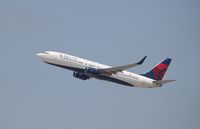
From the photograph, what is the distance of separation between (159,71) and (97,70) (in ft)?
57.4

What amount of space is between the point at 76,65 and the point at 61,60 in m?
2.74

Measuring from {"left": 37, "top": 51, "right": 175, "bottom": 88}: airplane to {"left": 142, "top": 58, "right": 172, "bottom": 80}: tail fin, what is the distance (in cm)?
300

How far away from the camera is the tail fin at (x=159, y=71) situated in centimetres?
10119

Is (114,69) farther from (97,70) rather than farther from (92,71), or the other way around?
(92,71)

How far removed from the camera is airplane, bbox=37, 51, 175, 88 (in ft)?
293

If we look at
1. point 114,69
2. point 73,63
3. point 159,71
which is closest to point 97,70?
point 114,69

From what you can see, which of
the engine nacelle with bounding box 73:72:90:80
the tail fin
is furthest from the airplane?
the tail fin

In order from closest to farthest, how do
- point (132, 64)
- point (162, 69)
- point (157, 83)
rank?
point (132, 64), point (157, 83), point (162, 69)

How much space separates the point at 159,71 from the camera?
339 ft

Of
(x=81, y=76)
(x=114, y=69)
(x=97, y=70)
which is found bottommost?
(x=81, y=76)

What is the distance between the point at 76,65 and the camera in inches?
3526

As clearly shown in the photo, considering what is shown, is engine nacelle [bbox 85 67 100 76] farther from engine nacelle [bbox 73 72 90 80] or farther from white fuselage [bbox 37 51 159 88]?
engine nacelle [bbox 73 72 90 80]

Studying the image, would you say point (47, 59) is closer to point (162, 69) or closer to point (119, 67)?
point (119, 67)

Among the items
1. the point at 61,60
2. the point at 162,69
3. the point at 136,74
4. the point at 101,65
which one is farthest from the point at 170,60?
the point at 61,60
